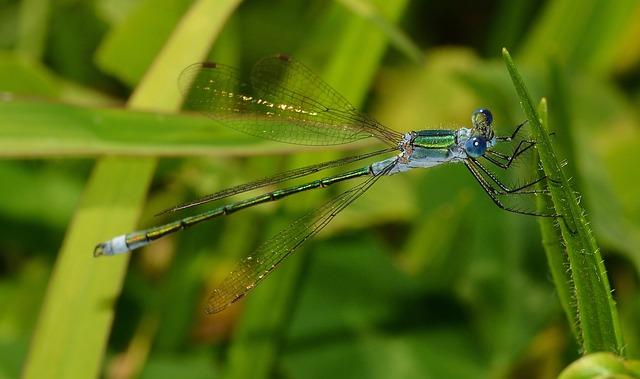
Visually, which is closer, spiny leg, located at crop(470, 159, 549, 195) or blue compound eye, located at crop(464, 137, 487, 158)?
spiny leg, located at crop(470, 159, 549, 195)

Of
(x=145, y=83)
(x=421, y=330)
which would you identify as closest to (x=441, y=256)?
(x=421, y=330)

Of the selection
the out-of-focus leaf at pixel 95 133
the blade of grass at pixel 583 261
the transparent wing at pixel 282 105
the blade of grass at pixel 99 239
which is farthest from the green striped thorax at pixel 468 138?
the blade of grass at pixel 583 261

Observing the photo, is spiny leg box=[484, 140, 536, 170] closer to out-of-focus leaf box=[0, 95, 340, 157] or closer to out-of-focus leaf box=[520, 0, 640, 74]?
out-of-focus leaf box=[0, 95, 340, 157]

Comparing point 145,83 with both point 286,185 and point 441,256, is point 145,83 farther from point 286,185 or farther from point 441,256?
point 441,256

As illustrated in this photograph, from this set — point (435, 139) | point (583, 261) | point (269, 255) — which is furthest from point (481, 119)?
point (583, 261)

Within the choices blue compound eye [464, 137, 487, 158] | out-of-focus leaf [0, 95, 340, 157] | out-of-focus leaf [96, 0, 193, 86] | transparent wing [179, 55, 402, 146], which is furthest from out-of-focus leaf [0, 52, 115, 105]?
blue compound eye [464, 137, 487, 158]
